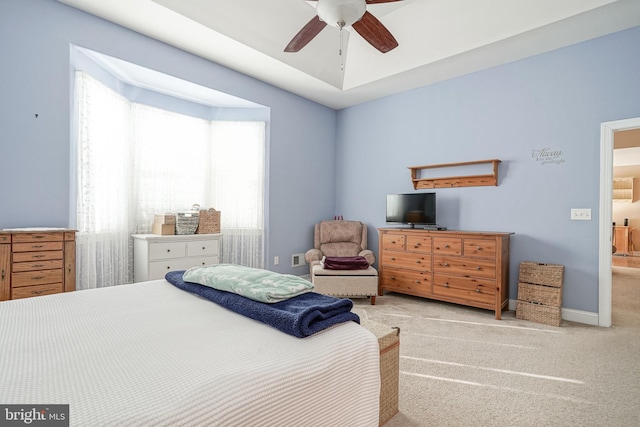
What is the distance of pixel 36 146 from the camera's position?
2574mm

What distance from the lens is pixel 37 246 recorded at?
91.6 inches

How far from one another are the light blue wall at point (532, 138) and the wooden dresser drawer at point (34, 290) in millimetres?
4016

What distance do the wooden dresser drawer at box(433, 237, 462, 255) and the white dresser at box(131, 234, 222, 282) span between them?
8.91ft

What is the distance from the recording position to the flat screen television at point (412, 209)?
159 inches

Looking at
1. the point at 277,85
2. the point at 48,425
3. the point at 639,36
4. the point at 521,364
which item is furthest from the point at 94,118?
the point at 639,36

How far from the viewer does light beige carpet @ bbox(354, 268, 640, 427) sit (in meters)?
1.71

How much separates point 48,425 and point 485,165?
427 centimetres

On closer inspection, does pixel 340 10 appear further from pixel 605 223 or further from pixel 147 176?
pixel 605 223

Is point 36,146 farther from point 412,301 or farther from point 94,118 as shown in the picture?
point 412,301

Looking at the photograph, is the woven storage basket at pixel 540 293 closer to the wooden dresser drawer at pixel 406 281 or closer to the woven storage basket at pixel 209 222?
the wooden dresser drawer at pixel 406 281

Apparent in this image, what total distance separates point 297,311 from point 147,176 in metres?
3.41

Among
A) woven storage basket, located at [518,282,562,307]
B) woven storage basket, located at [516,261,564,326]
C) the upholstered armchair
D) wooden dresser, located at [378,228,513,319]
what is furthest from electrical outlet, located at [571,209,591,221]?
the upholstered armchair

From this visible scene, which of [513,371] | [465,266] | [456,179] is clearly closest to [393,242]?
[465,266]

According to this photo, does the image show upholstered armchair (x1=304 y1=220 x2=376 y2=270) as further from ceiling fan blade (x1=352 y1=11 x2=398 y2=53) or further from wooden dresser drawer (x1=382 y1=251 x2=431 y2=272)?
ceiling fan blade (x1=352 y1=11 x2=398 y2=53)
